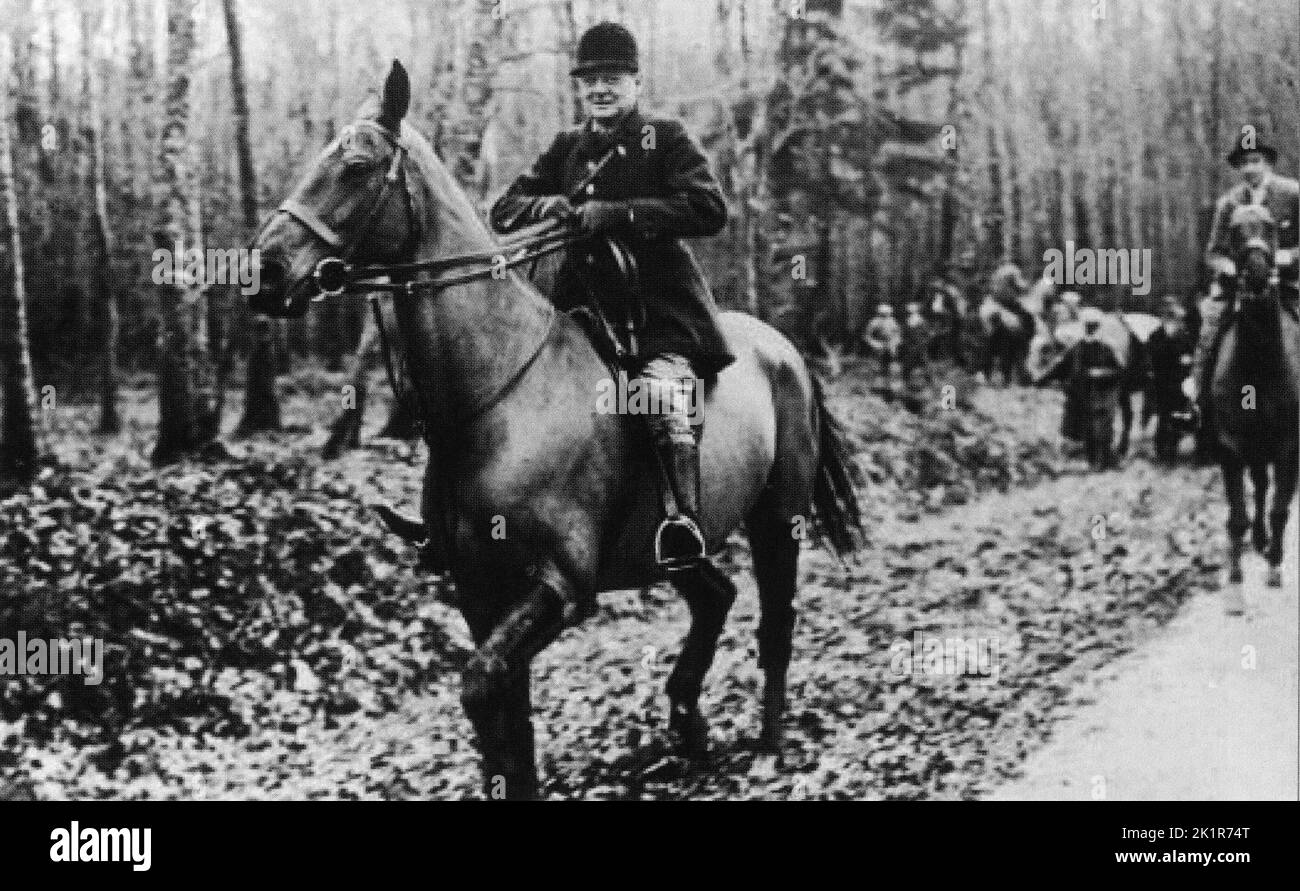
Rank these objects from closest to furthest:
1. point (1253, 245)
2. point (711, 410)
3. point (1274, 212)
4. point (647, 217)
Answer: point (647, 217), point (711, 410), point (1253, 245), point (1274, 212)

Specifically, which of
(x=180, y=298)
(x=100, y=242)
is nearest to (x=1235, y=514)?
(x=180, y=298)

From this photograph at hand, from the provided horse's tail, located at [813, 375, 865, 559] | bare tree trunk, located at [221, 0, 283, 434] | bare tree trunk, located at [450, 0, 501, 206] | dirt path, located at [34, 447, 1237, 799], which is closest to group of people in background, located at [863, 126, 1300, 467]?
dirt path, located at [34, 447, 1237, 799]

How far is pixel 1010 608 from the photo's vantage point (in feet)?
17.0

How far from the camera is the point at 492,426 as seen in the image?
3.90 m

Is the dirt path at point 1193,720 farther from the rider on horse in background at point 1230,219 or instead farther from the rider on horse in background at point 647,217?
the rider on horse in background at point 647,217

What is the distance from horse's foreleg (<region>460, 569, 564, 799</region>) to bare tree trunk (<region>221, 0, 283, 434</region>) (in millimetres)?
1579

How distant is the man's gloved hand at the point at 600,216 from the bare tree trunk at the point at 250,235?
1467 millimetres

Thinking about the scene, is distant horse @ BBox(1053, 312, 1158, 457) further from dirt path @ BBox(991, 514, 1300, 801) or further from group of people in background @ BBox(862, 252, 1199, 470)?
dirt path @ BBox(991, 514, 1300, 801)

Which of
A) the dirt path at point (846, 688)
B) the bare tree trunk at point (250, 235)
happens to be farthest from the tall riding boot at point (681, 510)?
the bare tree trunk at point (250, 235)

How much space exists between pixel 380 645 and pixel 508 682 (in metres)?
1.26

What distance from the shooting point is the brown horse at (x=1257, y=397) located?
17.7 feet

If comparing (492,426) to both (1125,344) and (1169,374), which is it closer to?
(1125,344)

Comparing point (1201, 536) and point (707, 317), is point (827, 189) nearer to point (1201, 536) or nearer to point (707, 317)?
point (707, 317)

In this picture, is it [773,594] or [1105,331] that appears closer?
[773,594]
